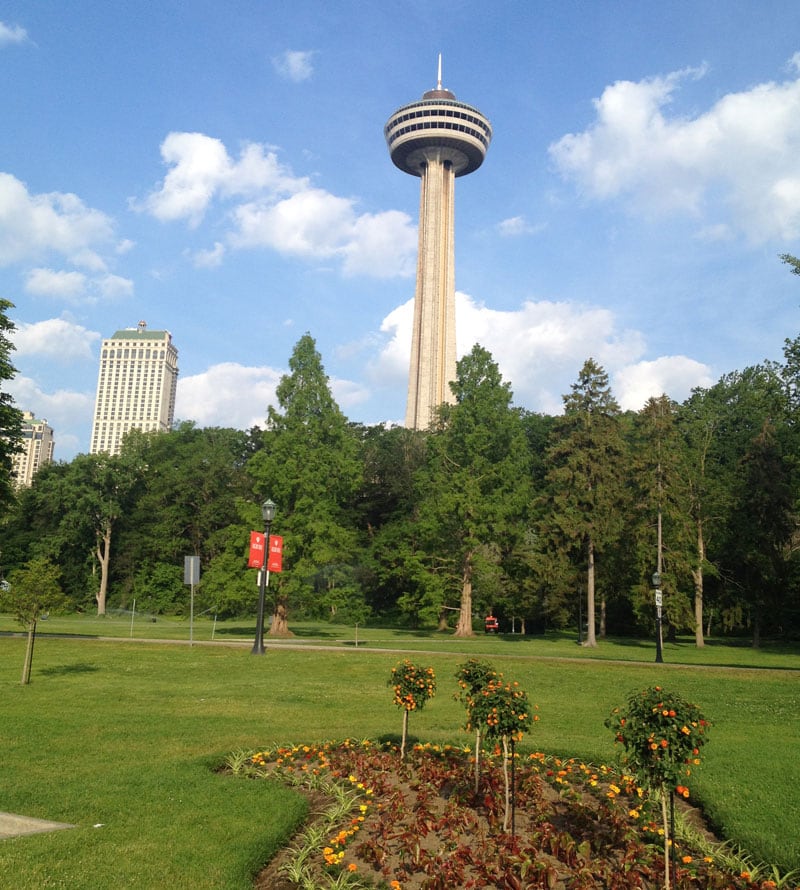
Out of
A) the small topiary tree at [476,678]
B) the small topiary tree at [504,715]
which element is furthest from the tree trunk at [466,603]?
the small topiary tree at [504,715]

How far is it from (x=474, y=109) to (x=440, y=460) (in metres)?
99.0

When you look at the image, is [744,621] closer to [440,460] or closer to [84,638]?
[440,460]

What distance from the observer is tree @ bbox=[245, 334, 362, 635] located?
31.8m

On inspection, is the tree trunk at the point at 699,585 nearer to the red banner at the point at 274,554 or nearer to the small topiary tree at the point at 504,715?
the red banner at the point at 274,554

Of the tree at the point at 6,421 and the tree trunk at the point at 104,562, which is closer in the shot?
the tree at the point at 6,421

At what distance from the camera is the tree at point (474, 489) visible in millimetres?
36531

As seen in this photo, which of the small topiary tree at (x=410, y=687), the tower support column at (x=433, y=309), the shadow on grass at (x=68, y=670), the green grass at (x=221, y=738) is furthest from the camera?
the tower support column at (x=433, y=309)

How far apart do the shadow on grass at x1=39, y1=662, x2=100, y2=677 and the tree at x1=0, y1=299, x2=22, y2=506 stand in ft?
49.9

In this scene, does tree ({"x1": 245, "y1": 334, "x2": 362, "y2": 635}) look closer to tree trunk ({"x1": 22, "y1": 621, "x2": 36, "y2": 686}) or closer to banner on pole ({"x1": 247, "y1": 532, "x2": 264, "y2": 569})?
banner on pole ({"x1": 247, "y1": 532, "x2": 264, "y2": 569})

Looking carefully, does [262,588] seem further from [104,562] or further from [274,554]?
[104,562]

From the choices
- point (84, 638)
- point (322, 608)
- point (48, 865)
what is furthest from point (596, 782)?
point (322, 608)

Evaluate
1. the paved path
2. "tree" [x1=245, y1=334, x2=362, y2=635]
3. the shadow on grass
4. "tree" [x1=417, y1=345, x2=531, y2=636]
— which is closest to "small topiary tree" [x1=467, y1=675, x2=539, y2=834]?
the paved path

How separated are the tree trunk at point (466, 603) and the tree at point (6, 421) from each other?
21.5 metres

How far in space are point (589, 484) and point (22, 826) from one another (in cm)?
3381
